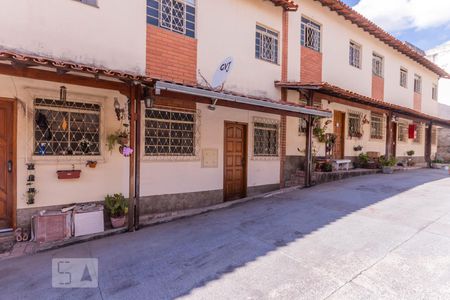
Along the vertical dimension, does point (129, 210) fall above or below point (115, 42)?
below

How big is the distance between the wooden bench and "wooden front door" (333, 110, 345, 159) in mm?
507

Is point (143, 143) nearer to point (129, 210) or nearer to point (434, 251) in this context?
point (129, 210)

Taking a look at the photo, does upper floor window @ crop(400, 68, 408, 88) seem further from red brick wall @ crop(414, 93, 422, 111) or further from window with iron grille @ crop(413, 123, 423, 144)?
window with iron grille @ crop(413, 123, 423, 144)

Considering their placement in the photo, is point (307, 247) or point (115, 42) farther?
point (115, 42)

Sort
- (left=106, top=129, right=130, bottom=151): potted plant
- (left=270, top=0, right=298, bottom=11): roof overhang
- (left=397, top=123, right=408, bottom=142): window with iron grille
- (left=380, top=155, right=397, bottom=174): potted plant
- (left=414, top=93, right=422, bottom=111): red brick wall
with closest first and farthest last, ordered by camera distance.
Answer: (left=106, top=129, right=130, bottom=151): potted plant
(left=270, top=0, right=298, bottom=11): roof overhang
(left=380, top=155, right=397, bottom=174): potted plant
(left=397, top=123, right=408, bottom=142): window with iron grille
(left=414, top=93, right=422, bottom=111): red brick wall

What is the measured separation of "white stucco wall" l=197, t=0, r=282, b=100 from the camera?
292 inches

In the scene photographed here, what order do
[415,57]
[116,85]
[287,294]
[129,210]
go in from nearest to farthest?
[287,294]
[116,85]
[129,210]
[415,57]

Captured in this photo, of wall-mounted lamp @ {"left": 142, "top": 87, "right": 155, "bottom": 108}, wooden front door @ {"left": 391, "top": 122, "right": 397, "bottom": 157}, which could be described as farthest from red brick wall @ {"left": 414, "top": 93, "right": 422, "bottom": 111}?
wall-mounted lamp @ {"left": 142, "top": 87, "right": 155, "bottom": 108}

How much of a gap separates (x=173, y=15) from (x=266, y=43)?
11.0ft

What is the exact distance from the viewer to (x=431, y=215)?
5887 mm

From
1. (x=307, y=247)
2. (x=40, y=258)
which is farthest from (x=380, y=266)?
(x=40, y=258)

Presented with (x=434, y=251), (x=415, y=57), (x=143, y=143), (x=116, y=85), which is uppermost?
(x=415, y=57)

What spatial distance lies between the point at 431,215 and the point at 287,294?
4.66 metres

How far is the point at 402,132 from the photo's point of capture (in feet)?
52.8
